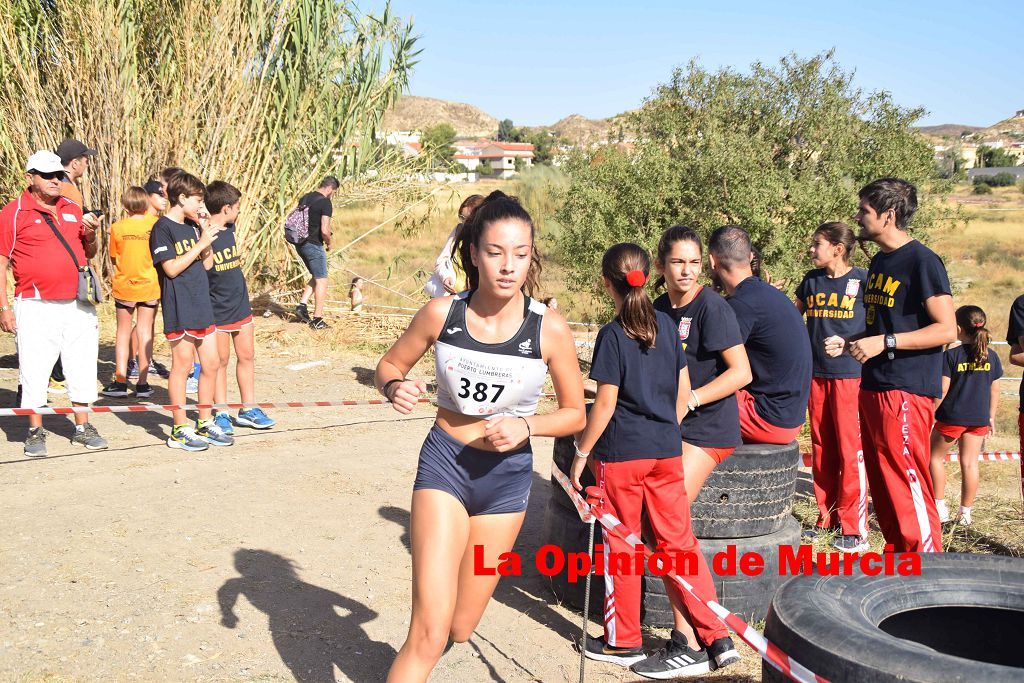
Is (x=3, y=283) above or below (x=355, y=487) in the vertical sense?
above

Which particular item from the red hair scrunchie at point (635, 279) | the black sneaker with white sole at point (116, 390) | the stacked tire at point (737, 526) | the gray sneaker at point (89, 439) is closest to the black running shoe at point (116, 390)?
the black sneaker with white sole at point (116, 390)

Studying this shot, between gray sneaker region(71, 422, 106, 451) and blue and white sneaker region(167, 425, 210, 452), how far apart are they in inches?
20.6

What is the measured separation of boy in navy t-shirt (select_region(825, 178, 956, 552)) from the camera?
4953 millimetres

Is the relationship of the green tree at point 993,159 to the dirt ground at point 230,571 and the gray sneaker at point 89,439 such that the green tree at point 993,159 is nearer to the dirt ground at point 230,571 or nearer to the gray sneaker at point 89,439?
the dirt ground at point 230,571

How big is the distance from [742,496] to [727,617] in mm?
1531

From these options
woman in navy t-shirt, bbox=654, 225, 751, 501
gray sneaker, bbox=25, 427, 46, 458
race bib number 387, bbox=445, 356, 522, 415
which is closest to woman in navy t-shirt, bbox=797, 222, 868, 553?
woman in navy t-shirt, bbox=654, 225, 751, 501

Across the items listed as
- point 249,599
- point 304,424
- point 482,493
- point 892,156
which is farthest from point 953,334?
point 892,156

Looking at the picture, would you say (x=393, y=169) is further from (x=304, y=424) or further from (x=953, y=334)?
(x=953, y=334)

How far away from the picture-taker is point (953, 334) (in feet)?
16.3

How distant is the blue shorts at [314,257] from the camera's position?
13.1 metres

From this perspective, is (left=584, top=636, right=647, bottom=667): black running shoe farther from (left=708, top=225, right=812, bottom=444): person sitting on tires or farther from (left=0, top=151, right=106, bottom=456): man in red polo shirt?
(left=0, top=151, right=106, bottom=456): man in red polo shirt

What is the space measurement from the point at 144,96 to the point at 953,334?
1132cm

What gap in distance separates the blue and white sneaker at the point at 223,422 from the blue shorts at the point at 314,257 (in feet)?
17.7

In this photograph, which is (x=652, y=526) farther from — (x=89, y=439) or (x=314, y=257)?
(x=314, y=257)
